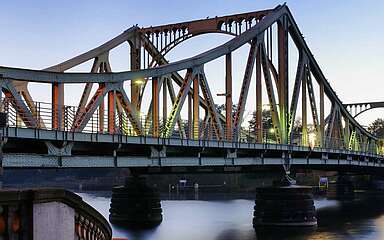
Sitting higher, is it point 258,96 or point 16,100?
point 258,96

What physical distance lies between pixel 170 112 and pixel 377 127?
471 ft

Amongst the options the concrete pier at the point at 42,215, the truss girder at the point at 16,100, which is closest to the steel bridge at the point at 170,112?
the truss girder at the point at 16,100

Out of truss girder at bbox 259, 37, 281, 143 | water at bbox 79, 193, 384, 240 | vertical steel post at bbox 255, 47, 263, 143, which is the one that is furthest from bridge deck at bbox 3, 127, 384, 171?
water at bbox 79, 193, 384, 240

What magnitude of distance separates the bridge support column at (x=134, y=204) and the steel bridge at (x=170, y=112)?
5494 mm

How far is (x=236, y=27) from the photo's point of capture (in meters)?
56.1

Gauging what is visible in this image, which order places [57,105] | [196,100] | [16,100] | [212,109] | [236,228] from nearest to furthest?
[16,100], [57,105], [212,109], [196,100], [236,228]

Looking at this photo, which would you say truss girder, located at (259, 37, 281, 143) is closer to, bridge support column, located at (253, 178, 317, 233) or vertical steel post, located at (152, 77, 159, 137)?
bridge support column, located at (253, 178, 317, 233)

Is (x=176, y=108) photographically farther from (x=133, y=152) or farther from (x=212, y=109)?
(x=133, y=152)

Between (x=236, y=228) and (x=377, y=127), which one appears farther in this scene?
(x=377, y=127)

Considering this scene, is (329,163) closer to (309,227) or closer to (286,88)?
(286,88)

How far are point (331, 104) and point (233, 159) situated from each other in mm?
40389

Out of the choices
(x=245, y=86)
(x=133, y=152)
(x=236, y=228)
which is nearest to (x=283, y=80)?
(x=245, y=86)

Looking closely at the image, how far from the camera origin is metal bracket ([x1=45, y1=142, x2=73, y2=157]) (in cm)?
2558

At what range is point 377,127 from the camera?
573 ft
